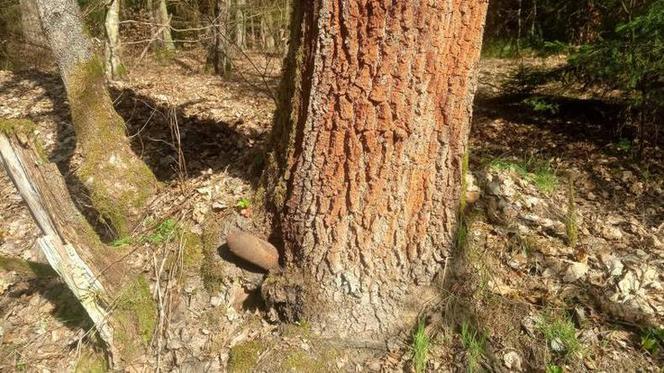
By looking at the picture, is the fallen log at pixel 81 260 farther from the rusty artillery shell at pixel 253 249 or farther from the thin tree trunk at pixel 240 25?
the thin tree trunk at pixel 240 25

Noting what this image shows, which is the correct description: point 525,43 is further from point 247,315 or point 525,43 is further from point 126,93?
point 126,93

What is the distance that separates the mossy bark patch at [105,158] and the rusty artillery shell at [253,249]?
1267 millimetres

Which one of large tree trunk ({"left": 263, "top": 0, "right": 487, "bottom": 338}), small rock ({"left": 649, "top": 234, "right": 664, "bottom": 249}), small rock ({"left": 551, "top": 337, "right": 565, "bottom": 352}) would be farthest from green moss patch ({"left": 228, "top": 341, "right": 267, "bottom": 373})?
small rock ({"left": 649, "top": 234, "right": 664, "bottom": 249})

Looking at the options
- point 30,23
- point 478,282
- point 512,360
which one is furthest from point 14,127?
point 30,23

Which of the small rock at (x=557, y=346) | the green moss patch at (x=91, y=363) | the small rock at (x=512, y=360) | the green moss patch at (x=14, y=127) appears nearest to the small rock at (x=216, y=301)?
the green moss patch at (x=91, y=363)

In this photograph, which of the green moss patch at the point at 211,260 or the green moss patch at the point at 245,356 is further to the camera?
the green moss patch at the point at 211,260

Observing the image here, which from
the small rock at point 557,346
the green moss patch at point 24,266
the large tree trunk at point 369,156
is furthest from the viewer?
the green moss patch at point 24,266

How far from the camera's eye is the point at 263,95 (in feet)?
23.8

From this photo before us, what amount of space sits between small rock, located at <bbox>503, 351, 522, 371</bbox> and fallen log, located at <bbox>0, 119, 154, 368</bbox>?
6.65ft

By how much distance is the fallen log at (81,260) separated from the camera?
274 centimetres

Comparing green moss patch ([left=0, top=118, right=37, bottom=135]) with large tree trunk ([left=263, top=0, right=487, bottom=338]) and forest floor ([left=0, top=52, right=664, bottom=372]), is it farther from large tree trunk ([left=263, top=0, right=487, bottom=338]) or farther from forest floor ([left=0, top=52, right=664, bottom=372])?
large tree trunk ([left=263, top=0, right=487, bottom=338])

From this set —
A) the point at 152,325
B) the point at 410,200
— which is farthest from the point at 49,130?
the point at 410,200

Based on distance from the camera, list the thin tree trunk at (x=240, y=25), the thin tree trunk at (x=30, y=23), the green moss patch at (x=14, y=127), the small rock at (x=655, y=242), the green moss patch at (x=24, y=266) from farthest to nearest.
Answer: the thin tree trunk at (x=30, y=23), the thin tree trunk at (x=240, y=25), the green moss patch at (x=24, y=266), the small rock at (x=655, y=242), the green moss patch at (x=14, y=127)

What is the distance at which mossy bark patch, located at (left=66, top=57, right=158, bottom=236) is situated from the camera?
3836 millimetres
